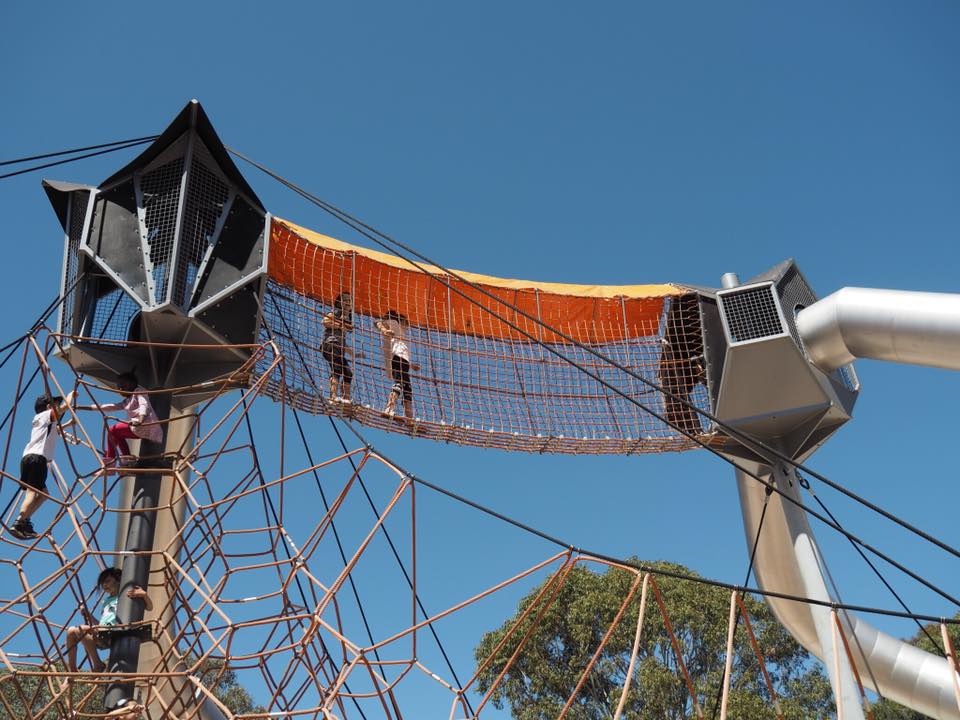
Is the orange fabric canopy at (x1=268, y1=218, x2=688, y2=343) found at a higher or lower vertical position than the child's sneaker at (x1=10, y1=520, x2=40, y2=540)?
higher

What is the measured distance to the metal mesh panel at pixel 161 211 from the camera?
9250 millimetres

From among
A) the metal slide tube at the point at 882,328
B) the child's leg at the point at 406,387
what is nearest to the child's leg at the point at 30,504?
the child's leg at the point at 406,387

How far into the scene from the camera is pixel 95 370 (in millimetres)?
9227

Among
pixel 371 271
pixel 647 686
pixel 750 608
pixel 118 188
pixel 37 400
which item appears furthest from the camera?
pixel 750 608

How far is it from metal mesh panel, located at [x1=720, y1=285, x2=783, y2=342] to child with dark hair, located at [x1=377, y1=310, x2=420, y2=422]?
356 cm

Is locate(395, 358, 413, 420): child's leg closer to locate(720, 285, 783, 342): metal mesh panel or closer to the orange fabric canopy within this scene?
the orange fabric canopy

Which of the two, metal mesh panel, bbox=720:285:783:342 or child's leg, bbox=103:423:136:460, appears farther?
metal mesh panel, bbox=720:285:783:342

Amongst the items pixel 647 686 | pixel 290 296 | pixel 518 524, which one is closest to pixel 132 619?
pixel 518 524

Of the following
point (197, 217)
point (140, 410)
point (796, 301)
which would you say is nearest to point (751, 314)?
point (796, 301)

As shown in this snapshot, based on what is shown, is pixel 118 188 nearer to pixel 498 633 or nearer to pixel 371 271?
pixel 371 271

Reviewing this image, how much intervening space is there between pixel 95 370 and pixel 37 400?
0.57 meters

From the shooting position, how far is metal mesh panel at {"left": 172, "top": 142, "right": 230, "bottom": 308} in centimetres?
920

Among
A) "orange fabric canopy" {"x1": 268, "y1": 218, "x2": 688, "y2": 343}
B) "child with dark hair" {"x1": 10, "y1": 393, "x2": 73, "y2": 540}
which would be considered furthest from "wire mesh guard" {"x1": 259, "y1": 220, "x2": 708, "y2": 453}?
"child with dark hair" {"x1": 10, "y1": 393, "x2": 73, "y2": 540}

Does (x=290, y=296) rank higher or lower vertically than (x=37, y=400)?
higher
